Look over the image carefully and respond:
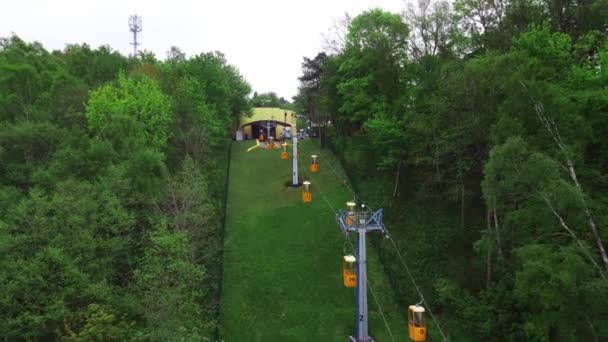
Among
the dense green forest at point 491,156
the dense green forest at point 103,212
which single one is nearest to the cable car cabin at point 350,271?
the dense green forest at point 491,156

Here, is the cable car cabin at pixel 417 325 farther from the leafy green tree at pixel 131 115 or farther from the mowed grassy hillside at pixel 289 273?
the leafy green tree at pixel 131 115

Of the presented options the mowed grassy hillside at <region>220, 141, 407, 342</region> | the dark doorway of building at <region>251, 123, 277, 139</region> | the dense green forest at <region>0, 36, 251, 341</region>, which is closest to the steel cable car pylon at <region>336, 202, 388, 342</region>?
the mowed grassy hillside at <region>220, 141, 407, 342</region>

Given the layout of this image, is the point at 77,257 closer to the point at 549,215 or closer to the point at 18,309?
the point at 18,309

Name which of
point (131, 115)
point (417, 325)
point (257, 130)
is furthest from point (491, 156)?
point (257, 130)

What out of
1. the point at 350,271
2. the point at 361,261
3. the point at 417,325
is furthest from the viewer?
the point at 361,261

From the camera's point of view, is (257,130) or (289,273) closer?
(289,273)

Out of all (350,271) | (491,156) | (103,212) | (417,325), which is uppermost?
(491,156)

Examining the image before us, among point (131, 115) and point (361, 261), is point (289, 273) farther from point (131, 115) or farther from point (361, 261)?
point (131, 115)
